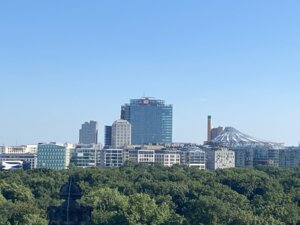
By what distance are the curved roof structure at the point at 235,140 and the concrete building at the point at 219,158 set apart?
21.9 m

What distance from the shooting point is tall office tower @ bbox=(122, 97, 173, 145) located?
18262 centimetres

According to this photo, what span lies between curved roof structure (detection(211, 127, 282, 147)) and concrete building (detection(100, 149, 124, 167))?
36.7 m

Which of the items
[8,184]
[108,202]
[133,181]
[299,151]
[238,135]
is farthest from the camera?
[238,135]

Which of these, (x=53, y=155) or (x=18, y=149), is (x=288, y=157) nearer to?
(x=53, y=155)

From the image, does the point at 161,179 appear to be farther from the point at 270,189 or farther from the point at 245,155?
the point at 245,155

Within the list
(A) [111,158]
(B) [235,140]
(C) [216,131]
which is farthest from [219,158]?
(C) [216,131]

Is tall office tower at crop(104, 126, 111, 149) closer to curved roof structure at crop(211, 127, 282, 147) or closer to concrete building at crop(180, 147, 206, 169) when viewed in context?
curved roof structure at crop(211, 127, 282, 147)

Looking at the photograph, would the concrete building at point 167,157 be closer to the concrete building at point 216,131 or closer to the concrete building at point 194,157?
the concrete building at point 194,157

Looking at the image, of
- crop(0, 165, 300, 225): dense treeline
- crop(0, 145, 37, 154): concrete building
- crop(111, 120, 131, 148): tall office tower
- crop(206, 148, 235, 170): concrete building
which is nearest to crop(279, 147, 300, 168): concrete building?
crop(206, 148, 235, 170): concrete building

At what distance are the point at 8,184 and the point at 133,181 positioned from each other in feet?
39.3

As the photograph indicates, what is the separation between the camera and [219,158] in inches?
5094

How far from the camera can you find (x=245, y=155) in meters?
140

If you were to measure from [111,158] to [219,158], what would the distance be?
2067cm

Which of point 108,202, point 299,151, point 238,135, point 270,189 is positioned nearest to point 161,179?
point 270,189
